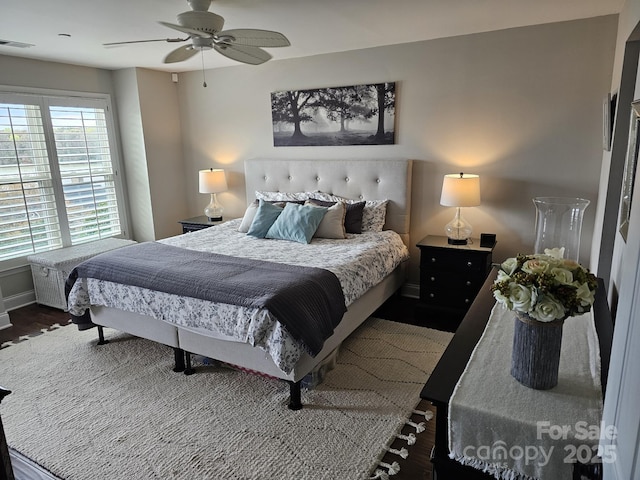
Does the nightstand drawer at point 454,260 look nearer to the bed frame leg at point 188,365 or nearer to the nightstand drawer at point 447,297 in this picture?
the nightstand drawer at point 447,297

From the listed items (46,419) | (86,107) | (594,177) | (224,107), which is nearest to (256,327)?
(46,419)

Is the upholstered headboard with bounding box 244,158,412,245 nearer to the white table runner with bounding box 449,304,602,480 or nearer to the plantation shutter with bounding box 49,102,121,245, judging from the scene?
the plantation shutter with bounding box 49,102,121,245

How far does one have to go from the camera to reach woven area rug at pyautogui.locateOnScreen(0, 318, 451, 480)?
214 cm

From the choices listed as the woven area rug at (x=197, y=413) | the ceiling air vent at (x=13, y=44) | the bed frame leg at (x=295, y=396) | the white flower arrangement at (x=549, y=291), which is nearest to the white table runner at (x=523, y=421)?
the white flower arrangement at (x=549, y=291)

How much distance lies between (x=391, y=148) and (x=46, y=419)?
354 centimetres

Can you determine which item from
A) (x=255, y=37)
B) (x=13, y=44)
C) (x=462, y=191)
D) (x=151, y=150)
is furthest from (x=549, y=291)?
(x=151, y=150)

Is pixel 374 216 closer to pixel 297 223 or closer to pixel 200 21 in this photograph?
pixel 297 223

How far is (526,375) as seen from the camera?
1358 millimetres

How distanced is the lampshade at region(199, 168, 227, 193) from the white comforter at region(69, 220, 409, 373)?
798 millimetres

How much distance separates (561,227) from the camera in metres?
2.44

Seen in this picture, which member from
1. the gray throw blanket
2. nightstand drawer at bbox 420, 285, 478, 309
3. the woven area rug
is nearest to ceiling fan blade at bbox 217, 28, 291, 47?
the gray throw blanket

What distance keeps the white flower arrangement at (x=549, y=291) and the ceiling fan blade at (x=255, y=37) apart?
2.04 metres

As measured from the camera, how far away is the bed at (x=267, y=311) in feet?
8.16

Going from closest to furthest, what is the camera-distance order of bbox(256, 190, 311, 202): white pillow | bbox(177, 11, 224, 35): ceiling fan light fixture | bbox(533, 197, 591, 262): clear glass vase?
bbox(533, 197, 591, 262): clear glass vase
bbox(177, 11, 224, 35): ceiling fan light fixture
bbox(256, 190, 311, 202): white pillow
